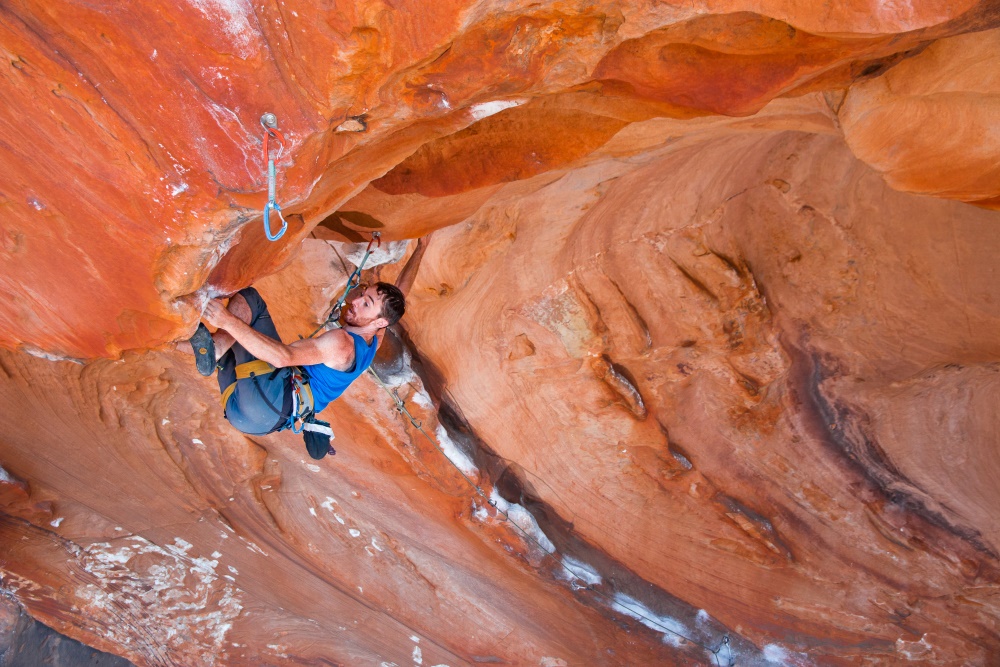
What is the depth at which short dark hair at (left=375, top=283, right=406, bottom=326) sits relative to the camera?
3.01 meters

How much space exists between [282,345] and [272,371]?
346 mm

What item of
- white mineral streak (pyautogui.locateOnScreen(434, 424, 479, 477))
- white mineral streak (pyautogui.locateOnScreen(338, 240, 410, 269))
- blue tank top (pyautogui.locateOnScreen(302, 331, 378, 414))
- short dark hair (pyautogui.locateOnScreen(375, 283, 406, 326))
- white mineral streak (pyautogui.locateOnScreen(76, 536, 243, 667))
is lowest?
white mineral streak (pyautogui.locateOnScreen(76, 536, 243, 667))

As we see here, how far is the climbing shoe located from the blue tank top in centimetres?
64

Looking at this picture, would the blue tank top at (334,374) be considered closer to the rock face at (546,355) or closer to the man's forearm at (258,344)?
the man's forearm at (258,344)

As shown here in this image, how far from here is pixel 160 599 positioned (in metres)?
4.45

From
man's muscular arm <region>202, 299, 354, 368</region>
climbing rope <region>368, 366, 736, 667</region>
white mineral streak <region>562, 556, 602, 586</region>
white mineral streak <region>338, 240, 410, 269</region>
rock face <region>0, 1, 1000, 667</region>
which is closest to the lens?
rock face <region>0, 1, 1000, 667</region>

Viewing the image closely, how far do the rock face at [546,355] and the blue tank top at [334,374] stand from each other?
61 centimetres

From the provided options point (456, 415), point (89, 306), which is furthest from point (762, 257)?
point (89, 306)

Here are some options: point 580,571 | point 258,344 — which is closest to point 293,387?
point 258,344

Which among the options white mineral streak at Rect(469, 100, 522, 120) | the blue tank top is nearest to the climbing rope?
the blue tank top

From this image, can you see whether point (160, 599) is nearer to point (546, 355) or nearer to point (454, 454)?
point (454, 454)

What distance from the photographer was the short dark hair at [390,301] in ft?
9.89

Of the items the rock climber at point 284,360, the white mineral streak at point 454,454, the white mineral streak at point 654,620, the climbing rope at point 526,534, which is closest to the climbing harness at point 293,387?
the rock climber at point 284,360

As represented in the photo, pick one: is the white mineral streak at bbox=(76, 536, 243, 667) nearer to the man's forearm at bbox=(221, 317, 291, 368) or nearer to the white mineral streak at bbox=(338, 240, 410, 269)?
the white mineral streak at bbox=(338, 240, 410, 269)
